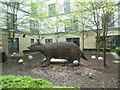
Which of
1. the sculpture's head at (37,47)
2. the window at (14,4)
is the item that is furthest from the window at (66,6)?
the sculpture's head at (37,47)

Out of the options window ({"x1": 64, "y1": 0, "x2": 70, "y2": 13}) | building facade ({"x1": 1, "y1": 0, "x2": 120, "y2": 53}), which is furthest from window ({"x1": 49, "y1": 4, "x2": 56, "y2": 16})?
window ({"x1": 64, "y1": 0, "x2": 70, "y2": 13})

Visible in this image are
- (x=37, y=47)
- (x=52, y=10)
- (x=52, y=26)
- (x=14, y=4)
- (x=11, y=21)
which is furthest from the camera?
(x=52, y=26)

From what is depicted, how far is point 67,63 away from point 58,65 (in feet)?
1.09

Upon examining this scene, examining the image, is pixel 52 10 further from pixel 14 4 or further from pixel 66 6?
pixel 14 4

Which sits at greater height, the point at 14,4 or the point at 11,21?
the point at 14,4

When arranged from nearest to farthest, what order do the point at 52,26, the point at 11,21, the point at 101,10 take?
the point at 101,10 → the point at 11,21 → the point at 52,26

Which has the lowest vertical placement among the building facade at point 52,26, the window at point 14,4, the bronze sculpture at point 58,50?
the bronze sculpture at point 58,50

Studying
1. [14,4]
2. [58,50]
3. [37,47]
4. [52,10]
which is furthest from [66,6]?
[37,47]

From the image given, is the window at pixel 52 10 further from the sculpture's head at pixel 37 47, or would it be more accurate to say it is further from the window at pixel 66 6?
the sculpture's head at pixel 37 47

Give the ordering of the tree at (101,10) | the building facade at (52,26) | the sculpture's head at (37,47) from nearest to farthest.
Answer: the sculpture's head at (37,47) → the tree at (101,10) → the building facade at (52,26)

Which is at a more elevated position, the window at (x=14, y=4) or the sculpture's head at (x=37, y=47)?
the window at (x=14, y=4)

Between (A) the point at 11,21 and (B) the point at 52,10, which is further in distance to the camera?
(B) the point at 52,10

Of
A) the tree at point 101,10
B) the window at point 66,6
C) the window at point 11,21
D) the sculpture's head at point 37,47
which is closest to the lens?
the sculpture's head at point 37,47

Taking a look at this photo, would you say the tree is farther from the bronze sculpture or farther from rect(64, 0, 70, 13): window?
rect(64, 0, 70, 13): window
